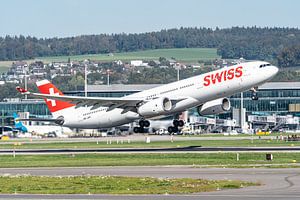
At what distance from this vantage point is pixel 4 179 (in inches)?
2243

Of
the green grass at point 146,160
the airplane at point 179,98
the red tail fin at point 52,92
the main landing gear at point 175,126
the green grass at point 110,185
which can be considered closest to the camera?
the green grass at point 110,185

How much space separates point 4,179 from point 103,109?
4261cm

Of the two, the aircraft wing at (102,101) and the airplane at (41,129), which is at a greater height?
the aircraft wing at (102,101)

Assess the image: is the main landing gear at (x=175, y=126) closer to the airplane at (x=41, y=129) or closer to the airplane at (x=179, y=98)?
the airplane at (x=179, y=98)

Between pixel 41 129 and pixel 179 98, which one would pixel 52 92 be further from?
pixel 41 129

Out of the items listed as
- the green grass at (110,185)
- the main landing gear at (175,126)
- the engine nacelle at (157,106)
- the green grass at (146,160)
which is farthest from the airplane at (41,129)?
the green grass at (110,185)

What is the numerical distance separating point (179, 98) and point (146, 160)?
15.4 metres

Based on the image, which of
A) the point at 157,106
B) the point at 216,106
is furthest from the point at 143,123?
the point at 216,106

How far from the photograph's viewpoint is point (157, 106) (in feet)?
294

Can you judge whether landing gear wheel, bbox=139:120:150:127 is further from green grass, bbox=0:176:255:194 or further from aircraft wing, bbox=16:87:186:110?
green grass, bbox=0:176:255:194

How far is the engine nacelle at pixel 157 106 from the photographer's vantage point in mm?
89350

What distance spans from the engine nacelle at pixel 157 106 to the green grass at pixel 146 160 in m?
8.10

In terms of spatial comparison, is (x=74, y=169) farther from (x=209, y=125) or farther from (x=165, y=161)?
(x=209, y=125)

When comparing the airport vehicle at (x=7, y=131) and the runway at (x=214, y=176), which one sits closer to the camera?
the runway at (x=214, y=176)
